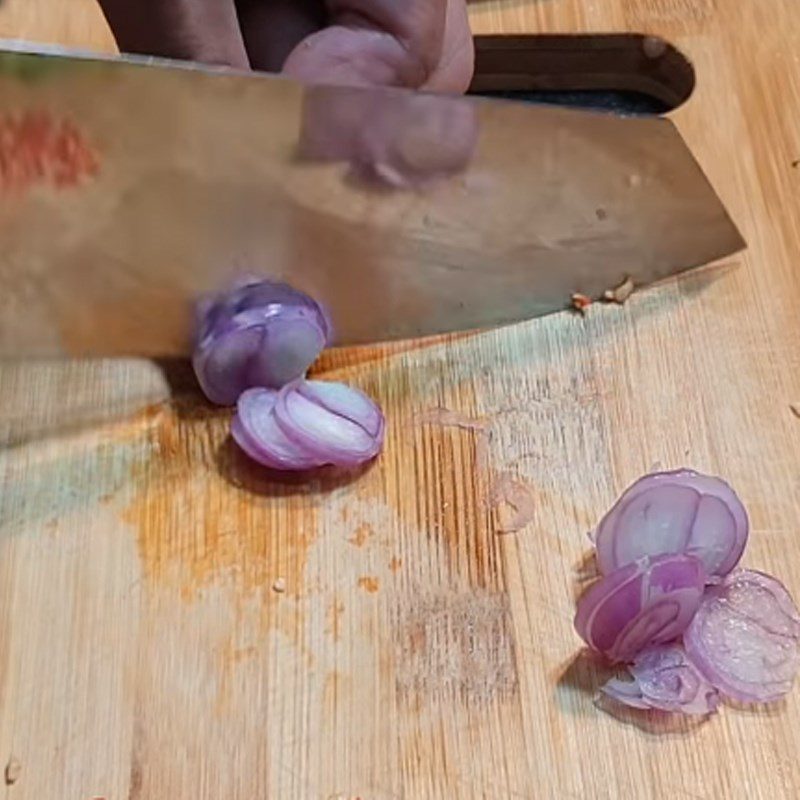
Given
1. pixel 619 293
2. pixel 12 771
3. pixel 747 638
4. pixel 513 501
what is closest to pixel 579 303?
pixel 619 293

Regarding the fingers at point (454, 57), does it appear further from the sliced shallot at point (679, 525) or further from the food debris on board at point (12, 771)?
the food debris on board at point (12, 771)

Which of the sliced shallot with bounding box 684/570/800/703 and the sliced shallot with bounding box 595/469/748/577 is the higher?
the sliced shallot with bounding box 595/469/748/577

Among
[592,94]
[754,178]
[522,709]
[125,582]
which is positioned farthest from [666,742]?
[592,94]

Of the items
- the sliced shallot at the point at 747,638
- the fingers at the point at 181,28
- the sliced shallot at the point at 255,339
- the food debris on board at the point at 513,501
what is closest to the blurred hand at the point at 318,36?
the fingers at the point at 181,28

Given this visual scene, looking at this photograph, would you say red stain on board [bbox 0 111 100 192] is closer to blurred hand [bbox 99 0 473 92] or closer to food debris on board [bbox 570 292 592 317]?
blurred hand [bbox 99 0 473 92]

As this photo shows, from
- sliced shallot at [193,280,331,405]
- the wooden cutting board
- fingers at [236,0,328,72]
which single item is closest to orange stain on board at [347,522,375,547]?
the wooden cutting board
